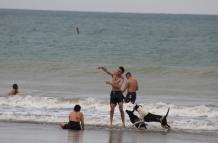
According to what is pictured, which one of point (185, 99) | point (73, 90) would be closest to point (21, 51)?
point (73, 90)

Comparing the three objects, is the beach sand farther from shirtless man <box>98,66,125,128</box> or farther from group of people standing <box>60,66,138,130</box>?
shirtless man <box>98,66,125,128</box>

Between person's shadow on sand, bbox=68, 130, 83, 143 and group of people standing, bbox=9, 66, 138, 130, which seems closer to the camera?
person's shadow on sand, bbox=68, 130, 83, 143

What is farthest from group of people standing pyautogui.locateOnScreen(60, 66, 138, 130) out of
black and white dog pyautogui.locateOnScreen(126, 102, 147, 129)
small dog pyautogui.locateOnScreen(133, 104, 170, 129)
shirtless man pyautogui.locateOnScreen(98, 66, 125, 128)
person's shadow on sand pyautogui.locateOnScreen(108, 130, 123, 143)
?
person's shadow on sand pyautogui.locateOnScreen(108, 130, 123, 143)

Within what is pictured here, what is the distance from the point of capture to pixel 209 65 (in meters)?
36.2

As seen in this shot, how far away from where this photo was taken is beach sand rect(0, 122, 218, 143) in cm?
1332

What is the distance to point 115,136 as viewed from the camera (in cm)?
1410

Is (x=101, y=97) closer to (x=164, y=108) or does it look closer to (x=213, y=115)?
(x=164, y=108)

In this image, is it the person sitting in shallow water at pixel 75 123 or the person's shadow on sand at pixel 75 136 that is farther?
Result: the person sitting in shallow water at pixel 75 123

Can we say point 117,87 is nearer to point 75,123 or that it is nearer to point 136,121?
point 136,121

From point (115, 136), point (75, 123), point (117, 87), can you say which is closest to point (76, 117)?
point (75, 123)

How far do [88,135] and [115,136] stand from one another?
57cm

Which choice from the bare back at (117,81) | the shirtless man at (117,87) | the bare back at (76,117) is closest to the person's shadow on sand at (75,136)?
the bare back at (76,117)

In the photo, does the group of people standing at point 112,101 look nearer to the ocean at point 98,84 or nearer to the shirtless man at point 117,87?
the shirtless man at point 117,87

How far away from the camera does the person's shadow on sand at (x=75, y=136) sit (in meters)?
13.3
